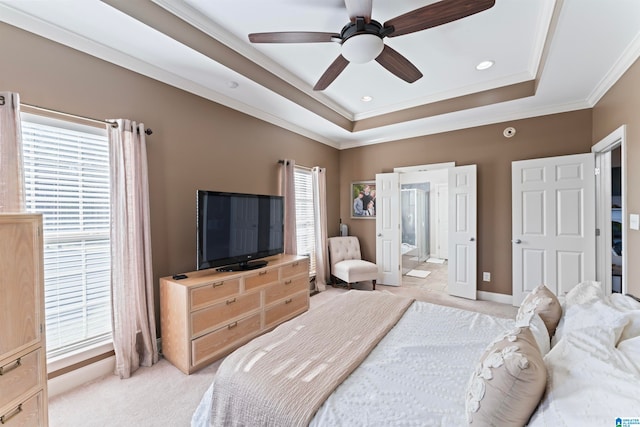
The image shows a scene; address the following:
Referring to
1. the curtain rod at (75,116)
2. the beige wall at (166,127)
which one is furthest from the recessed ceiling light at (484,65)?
the curtain rod at (75,116)

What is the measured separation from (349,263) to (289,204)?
146cm

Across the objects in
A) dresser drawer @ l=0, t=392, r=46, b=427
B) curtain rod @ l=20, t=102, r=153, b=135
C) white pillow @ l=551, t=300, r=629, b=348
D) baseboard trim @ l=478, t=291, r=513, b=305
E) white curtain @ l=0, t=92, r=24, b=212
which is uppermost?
curtain rod @ l=20, t=102, r=153, b=135

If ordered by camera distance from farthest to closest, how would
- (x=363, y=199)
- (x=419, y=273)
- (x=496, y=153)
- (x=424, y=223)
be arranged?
(x=424, y=223) < (x=419, y=273) < (x=363, y=199) < (x=496, y=153)

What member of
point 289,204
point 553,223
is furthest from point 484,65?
point 289,204

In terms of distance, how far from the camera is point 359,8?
64.9 inches

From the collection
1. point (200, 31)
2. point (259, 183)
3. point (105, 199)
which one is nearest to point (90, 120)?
point (105, 199)

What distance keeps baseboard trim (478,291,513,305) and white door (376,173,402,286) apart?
1.22m

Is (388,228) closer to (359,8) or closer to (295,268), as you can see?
(295,268)

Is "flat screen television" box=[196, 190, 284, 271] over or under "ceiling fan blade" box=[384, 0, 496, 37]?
under

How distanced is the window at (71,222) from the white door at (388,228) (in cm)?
376

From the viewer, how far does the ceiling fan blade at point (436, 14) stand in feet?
4.93

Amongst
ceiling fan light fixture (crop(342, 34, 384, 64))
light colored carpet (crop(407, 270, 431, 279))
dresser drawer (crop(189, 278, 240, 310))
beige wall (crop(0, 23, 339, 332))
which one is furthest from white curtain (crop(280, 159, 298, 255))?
light colored carpet (crop(407, 270, 431, 279))

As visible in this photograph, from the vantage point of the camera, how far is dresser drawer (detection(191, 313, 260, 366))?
221 cm

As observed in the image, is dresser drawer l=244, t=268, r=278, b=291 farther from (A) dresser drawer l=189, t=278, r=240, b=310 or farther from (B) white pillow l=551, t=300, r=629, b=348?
(B) white pillow l=551, t=300, r=629, b=348
